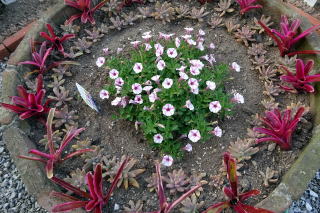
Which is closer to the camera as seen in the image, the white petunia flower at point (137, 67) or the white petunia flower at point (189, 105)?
the white petunia flower at point (189, 105)

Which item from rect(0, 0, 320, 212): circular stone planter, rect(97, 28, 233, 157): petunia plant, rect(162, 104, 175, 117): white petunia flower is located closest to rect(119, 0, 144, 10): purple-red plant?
rect(97, 28, 233, 157): petunia plant

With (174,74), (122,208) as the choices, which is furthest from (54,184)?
(174,74)

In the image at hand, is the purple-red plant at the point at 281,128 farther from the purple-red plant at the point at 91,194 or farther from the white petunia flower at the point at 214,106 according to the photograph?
the purple-red plant at the point at 91,194

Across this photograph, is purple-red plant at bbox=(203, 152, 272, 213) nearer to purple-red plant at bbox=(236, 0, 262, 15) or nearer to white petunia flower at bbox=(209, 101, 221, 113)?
white petunia flower at bbox=(209, 101, 221, 113)

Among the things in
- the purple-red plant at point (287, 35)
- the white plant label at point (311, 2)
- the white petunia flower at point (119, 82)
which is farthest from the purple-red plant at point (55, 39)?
the white plant label at point (311, 2)

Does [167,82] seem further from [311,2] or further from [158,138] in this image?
[311,2]

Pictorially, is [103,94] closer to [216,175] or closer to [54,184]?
[54,184]
